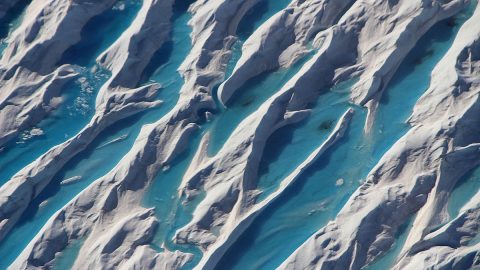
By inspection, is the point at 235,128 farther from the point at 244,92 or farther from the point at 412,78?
the point at 412,78

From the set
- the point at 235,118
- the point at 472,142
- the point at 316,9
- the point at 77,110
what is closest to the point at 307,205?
the point at 235,118

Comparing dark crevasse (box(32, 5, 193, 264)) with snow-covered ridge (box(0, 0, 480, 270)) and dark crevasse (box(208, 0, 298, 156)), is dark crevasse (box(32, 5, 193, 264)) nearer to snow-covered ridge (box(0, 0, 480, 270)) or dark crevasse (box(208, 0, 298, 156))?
snow-covered ridge (box(0, 0, 480, 270))

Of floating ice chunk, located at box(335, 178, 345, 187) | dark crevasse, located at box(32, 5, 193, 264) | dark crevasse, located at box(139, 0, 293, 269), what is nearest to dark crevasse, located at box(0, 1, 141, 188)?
dark crevasse, located at box(32, 5, 193, 264)

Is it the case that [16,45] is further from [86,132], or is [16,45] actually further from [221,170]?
[221,170]

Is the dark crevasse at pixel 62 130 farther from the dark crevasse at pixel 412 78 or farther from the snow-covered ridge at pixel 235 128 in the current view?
the dark crevasse at pixel 412 78

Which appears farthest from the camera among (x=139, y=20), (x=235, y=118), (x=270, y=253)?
(x=139, y=20)

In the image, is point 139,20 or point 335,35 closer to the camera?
point 335,35

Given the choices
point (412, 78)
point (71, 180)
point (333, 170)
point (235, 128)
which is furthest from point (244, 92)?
point (71, 180)
